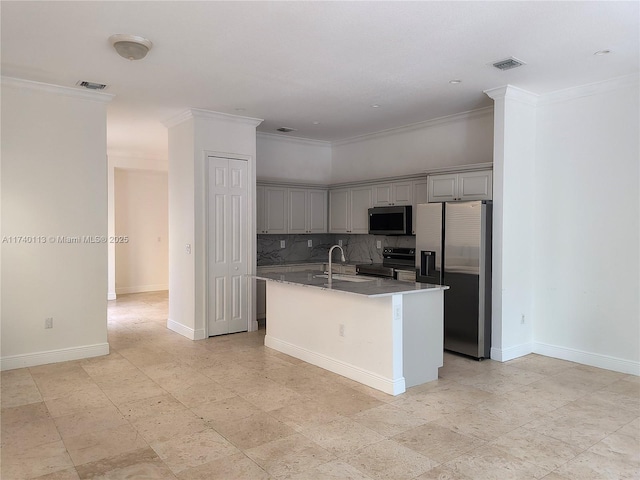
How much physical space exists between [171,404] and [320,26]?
10.3 ft

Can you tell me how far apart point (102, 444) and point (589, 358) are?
179 inches

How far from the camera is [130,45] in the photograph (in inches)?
143

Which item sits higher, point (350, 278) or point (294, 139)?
point (294, 139)

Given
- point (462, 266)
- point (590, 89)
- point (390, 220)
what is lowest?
point (462, 266)

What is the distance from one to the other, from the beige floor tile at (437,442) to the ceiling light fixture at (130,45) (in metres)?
3.47

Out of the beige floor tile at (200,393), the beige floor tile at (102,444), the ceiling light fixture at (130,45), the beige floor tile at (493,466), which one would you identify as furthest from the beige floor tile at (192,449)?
the ceiling light fixture at (130,45)

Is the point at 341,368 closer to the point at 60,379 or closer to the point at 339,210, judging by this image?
the point at 60,379

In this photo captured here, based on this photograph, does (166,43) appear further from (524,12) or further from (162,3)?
(524,12)

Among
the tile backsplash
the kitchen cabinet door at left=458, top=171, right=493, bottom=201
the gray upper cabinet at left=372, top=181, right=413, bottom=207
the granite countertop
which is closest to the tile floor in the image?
the granite countertop

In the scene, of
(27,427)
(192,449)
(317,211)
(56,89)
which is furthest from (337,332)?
(56,89)

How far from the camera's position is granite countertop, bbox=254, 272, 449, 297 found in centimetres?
396

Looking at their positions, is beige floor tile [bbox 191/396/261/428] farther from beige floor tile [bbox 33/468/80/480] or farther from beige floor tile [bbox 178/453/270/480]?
beige floor tile [bbox 33/468/80/480]

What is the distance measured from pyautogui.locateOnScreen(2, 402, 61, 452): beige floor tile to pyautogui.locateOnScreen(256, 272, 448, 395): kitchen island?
7.63 ft

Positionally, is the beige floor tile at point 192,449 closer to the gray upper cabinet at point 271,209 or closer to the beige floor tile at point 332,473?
the beige floor tile at point 332,473
